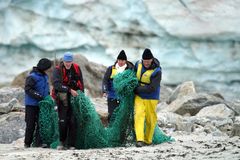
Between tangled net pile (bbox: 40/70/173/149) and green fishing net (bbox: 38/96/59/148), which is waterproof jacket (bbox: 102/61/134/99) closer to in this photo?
tangled net pile (bbox: 40/70/173/149)

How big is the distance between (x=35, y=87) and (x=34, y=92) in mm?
98

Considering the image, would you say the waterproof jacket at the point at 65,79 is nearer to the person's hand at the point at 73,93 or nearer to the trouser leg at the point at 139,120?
the person's hand at the point at 73,93

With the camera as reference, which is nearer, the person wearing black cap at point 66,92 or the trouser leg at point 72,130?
the person wearing black cap at point 66,92

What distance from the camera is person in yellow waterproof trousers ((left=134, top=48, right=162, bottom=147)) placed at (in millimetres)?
9422

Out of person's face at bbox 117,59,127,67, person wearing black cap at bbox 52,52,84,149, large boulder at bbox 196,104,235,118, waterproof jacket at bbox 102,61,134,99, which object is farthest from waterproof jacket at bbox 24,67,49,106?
large boulder at bbox 196,104,235,118

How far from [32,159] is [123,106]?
2099 mm

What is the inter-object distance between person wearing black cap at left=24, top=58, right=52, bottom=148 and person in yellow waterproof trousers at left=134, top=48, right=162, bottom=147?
50.5 inches

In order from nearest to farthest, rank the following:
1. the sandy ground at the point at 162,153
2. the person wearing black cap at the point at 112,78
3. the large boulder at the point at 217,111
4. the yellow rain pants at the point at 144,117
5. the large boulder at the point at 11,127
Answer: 1. the sandy ground at the point at 162,153
2. the yellow rain pants at the point at 144,117
3. the person wearing black cap at the point at 112,78
4. the large boulder at the point at 11,127
5. the large boulder at the point at 217,111

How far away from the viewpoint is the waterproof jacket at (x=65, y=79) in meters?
9.36

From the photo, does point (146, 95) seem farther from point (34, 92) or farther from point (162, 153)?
point (34, 92)

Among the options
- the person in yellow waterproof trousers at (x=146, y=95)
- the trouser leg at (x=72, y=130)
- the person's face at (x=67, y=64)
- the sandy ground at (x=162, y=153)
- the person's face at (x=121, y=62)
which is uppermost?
the person's face at (x=121, y=62)

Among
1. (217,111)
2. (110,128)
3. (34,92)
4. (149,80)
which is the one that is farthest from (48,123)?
(217,111)

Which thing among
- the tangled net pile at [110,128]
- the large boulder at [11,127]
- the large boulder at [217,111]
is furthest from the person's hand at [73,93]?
the large boulder at [217,111]

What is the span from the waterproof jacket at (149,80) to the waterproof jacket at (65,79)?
82cm
